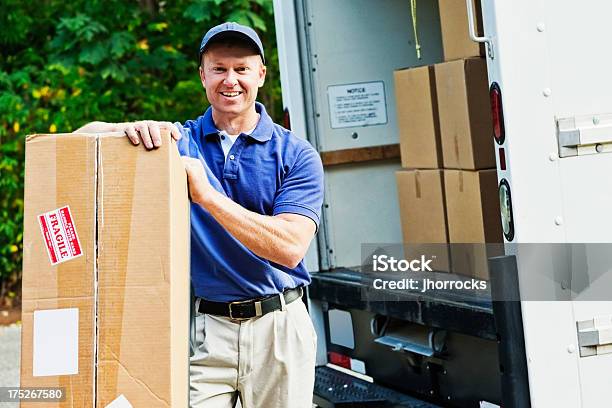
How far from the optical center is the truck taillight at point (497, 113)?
10.4ft

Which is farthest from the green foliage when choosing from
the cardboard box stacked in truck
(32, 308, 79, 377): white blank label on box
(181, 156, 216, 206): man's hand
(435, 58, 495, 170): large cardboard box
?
(32, 308, 79, 377): white blank label on box

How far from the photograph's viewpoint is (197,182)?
8.98 feet

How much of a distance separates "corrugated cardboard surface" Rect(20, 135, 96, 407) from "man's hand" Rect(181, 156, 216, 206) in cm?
29

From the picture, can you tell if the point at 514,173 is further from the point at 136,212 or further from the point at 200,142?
the point at 136,212

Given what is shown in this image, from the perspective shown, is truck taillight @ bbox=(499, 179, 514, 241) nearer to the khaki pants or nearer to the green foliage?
the khaki pants

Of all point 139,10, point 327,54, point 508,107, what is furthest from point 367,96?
point 139,10

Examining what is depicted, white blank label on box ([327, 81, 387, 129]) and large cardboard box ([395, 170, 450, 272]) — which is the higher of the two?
white blank label on box ([327, 81, 387, 129])

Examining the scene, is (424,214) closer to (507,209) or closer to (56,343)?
(507,209)

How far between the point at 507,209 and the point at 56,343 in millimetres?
1418

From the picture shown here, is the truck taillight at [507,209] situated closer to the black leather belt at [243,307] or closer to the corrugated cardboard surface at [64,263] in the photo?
the black leather belt at [243,307]

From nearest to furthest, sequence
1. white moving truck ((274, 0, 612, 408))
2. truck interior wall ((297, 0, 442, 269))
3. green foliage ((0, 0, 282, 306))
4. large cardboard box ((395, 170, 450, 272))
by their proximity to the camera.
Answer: white moving truck ((274, 0, 612, 408)), large cardboard box ((395, 170, 450, 272)), truck interior wall ((297, 0, 442, 269)), green foliage ((0, 0, 282, 306))

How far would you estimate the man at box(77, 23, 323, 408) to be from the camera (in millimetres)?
3053

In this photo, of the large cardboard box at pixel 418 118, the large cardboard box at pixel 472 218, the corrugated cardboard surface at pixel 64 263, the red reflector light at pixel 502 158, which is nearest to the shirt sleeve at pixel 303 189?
the red reflector light at pixel 502 158

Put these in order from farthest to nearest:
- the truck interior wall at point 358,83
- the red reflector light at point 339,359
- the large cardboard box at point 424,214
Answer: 1. the truck interior wall at point 358,83
2. the red reflector light at point 339,359
3. the large cardboard box at point 424,214
